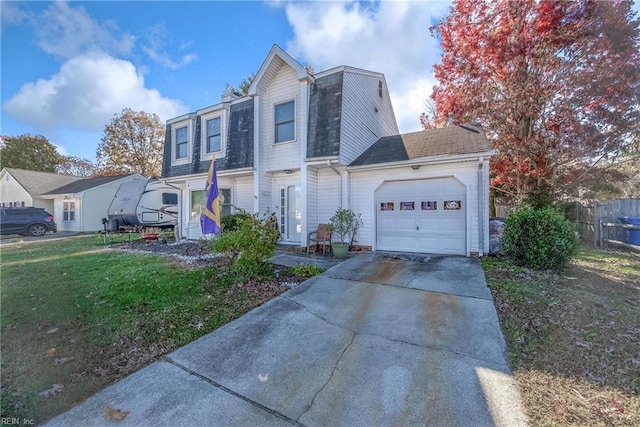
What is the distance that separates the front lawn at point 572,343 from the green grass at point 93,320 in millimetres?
3877

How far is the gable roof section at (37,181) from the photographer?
22.6m

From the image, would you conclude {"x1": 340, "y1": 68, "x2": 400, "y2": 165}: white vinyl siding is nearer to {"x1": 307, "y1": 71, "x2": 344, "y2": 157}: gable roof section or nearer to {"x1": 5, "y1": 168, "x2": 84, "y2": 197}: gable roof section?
{"x1": 307, "y1": 71, "x2": 344, "y2": 157}: gable roof section

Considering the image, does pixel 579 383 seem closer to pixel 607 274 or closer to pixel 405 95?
pixel 607 274

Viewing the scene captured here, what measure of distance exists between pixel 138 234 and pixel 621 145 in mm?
23327

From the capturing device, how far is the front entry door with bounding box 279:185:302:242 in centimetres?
1022

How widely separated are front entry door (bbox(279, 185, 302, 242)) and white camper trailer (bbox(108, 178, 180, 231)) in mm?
6708

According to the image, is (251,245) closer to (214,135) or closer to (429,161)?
(429,161)

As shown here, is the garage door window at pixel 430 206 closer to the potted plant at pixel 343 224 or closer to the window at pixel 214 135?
the potted plant at pixel 343 224

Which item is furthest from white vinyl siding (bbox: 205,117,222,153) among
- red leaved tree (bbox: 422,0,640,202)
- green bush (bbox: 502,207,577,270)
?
red leaved tree (bbox: 422,0,640,202)

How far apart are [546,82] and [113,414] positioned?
16.0 meters

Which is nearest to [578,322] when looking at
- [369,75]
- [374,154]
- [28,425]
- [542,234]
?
[542,234]

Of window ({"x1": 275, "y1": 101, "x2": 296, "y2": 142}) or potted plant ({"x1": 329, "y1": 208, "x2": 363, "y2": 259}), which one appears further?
window ({"x1": 275, "y1": 101, "x2": 296, "y2": 142})

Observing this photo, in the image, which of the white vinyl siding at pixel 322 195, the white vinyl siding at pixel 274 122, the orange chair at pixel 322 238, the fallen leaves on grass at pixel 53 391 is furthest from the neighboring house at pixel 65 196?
the fallen leaves on grass at pixel 53 391

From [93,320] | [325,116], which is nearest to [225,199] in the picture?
[325,116]
